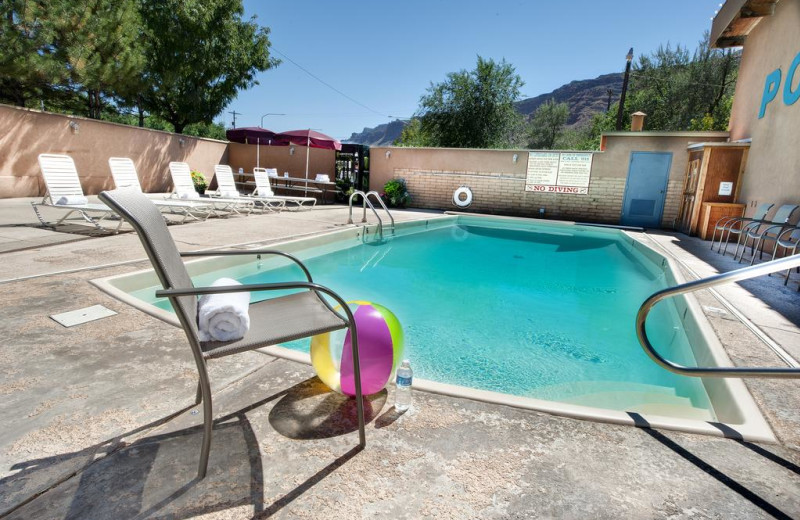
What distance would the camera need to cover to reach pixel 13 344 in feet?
6.80

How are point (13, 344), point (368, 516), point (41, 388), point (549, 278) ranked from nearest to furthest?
point (368, 516) → point (41, 388) → point (13, 344) → point (549, 278)

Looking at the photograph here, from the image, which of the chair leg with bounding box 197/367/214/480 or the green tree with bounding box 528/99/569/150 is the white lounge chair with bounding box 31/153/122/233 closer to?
the chair leg with bounding box 197/367/214/480

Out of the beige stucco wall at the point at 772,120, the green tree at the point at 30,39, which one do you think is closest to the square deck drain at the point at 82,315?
the beige stucco wall at the point at 772,120

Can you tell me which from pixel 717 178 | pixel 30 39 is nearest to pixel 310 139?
pixel 30 39

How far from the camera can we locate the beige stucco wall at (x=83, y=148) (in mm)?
8547

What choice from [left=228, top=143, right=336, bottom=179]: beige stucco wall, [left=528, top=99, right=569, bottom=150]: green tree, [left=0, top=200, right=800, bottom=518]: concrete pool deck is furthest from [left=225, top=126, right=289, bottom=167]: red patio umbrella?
[left=528, top=99, right=569, bottom=150]: green tree

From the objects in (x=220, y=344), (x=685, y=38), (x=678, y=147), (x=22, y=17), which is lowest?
(x=220, y=344)

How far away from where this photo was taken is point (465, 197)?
12672 millimetres

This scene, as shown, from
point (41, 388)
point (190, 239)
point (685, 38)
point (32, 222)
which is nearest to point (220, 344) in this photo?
point (41, 388)

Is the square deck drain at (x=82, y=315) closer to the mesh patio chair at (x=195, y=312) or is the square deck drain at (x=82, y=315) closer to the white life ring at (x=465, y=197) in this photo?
the mesh patio chair at (x=195, y=312)

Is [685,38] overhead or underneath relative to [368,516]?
overhead

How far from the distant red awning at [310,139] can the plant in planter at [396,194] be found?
6.46 ft

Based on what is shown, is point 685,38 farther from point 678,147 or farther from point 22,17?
point 22,17

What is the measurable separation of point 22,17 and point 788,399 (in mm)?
16106
